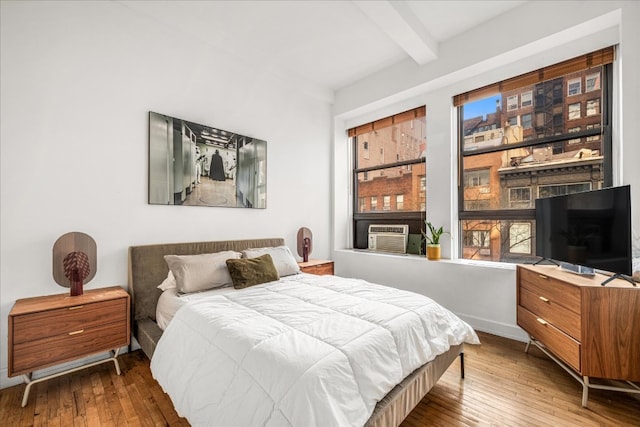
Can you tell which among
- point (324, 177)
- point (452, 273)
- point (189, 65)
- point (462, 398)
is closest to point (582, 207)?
point (452, 273)

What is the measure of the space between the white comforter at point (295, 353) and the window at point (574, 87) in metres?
2.52

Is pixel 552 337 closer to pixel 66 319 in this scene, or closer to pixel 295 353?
pixel 295 353

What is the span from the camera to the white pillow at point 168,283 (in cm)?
256

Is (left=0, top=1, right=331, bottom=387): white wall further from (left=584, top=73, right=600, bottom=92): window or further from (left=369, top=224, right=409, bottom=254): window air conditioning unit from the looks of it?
(left=584, top=73, right=600, bottom=92): window

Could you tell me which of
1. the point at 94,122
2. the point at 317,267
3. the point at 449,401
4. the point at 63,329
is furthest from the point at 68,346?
the point at 449,401

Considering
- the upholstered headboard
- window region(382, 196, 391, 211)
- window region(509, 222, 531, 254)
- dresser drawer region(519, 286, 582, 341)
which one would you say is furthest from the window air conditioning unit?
the upholstered headboard

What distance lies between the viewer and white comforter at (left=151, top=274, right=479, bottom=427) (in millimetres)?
1165

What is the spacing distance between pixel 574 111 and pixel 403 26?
1.82m

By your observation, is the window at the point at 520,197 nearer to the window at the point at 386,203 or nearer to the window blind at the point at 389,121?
the window blind at the point at 389,121

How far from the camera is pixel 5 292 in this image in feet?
6.68

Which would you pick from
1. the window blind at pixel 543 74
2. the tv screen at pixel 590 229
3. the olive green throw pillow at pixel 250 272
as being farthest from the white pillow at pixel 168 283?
→ the window blind at pixel 543 74

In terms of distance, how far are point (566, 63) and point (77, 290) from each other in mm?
4626

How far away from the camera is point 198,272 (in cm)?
246

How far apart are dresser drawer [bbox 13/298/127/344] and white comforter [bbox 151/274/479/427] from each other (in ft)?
1.85
